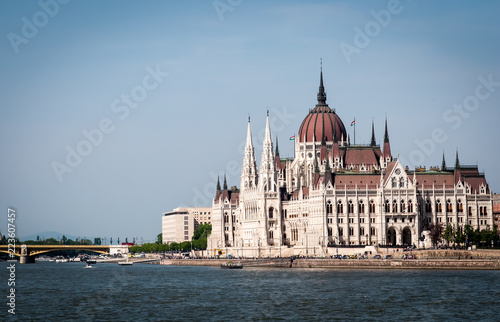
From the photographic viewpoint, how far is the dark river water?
8894 centimetres

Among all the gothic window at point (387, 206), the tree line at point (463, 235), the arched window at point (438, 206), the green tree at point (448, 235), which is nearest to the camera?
the tree line at point (463, 235)

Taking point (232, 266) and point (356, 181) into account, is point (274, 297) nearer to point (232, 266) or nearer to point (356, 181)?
point (232, 266)

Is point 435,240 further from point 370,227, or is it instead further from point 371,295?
point 371,295

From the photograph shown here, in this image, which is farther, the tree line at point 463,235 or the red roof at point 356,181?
the red roof at point 356,181

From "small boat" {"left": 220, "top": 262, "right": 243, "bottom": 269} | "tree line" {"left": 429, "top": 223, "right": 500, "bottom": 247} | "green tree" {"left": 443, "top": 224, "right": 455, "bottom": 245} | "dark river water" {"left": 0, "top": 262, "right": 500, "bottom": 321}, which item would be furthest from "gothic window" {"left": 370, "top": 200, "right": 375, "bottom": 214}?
"dark river water" {"left": 0, "top": 262, "right": 500, "bottom": 321}

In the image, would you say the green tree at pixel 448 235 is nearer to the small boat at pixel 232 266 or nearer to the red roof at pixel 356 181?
the red roof at pixel 356 181

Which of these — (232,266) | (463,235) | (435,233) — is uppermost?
(435,233)

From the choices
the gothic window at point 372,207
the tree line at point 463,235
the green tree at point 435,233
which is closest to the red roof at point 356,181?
the gothic window at point 372,207

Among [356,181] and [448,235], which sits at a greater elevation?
[356,181]

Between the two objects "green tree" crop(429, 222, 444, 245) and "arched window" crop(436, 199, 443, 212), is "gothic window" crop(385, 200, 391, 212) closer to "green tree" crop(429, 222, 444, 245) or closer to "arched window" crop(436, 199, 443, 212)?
"green tree" crop(429, 222, 444, 245)

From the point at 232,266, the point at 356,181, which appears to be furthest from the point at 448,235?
the point at 232,266

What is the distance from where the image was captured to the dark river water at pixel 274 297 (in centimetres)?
8894

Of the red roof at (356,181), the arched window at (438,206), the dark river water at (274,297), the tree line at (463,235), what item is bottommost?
the dark river water at (274,297)

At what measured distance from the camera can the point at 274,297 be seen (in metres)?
105
